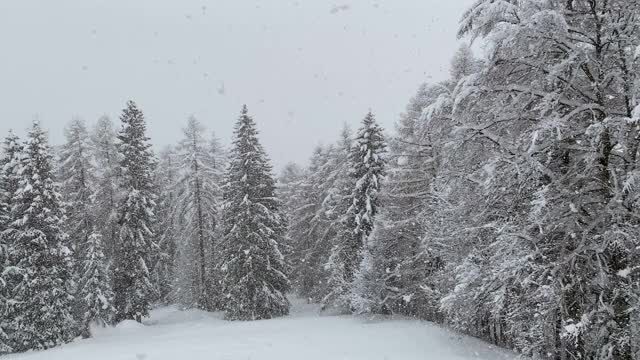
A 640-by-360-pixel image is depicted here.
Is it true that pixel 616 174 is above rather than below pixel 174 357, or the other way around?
above

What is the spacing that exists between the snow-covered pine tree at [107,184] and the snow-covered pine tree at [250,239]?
730 cm

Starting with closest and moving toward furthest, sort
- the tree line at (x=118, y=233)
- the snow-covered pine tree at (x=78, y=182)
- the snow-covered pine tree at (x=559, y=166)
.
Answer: the snow-covered pine tree at (x=559, y=166), the tree line at (x=118, y=233), the snow-covered pine tree at (x=78, y=182)

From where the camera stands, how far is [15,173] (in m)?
27.9

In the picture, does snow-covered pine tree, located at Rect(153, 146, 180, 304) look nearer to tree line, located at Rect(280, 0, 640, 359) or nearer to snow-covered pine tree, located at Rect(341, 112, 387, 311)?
snow-covered pine tree, located at Rect(341, 112, 387, 311)

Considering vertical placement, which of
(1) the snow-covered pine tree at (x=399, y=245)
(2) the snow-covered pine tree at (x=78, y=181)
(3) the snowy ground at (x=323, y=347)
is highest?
(2) the snow-covered pine tree at (x=78, y=181)

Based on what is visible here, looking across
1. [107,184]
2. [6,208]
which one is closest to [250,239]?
[107,184]

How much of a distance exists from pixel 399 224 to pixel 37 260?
18372mm

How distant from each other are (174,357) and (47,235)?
16.2m

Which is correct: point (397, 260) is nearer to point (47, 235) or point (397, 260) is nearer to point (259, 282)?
point (259, 282)

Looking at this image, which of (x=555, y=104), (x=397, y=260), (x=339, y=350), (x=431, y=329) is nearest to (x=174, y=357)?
(x=339, y=350)

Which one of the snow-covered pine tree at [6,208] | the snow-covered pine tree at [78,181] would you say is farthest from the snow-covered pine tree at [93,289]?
the snow-covered pine tree at [78,181]

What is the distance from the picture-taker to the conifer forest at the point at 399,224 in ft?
25.7

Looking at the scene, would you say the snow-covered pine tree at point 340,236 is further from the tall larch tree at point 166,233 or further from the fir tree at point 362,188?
the tall larch tree at point 166,233

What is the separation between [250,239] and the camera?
1400 inches
